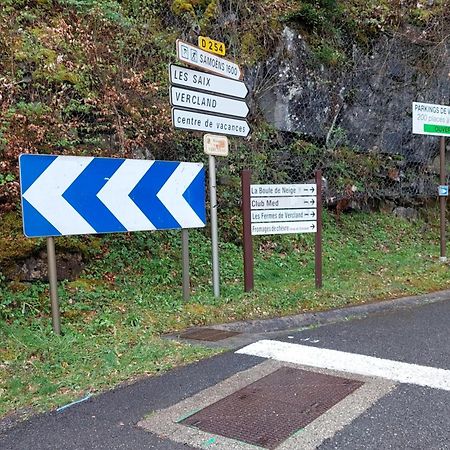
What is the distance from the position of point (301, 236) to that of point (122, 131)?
3.86m

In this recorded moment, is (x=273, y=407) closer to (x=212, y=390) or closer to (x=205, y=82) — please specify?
(x=212, y=390)

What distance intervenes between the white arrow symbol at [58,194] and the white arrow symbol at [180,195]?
1.02m

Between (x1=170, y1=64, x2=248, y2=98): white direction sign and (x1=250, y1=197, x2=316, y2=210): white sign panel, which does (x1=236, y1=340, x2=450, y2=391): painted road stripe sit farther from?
(x1=170, y1=64, x2=248, y2=98): white direction sign

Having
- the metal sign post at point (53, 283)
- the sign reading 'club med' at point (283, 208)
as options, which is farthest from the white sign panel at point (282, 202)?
the metal sign post at point (53, 283)

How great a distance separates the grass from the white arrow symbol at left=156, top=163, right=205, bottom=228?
91 cm

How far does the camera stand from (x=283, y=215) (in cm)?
634

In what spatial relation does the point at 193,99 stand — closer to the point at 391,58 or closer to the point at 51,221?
the point at 51,221

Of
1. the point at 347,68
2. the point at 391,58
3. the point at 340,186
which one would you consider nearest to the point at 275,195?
the point at 340,186

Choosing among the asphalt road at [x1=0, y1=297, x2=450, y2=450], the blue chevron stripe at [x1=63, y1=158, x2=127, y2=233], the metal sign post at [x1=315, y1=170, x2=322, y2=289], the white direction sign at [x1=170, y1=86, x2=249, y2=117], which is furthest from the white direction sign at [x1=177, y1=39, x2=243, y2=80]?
the asphalt road at [x1=0, y1=297, x2=450, y2=450]

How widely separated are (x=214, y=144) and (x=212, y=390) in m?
3.31

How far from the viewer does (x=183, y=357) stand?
397cm

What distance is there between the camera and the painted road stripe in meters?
3.46

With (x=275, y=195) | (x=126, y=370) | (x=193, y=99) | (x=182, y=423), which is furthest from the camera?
(x=275, y=195)

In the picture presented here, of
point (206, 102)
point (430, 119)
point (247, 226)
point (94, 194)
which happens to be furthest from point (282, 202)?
point (430, 119)
